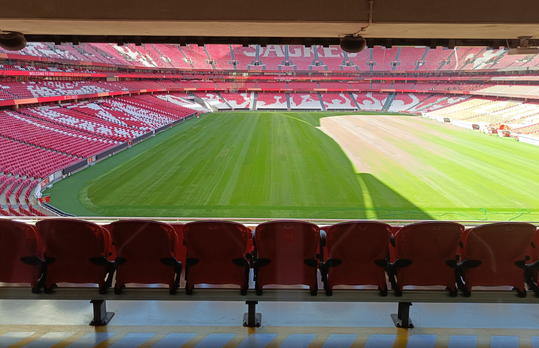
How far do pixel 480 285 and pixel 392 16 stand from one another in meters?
2.38

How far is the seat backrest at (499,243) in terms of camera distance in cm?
256

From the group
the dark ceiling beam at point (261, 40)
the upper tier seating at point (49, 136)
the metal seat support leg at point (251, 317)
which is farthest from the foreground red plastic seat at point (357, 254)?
the upper tier seating at point (49, 136)

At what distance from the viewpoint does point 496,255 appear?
267 cm

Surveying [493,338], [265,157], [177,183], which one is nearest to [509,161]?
[265,157]

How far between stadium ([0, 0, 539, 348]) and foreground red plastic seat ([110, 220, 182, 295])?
0.01 metres

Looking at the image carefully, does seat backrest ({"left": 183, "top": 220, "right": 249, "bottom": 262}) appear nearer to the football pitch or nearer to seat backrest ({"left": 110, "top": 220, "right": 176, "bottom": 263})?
seat backrest ({"left": 110, "top": 220, "right": 176, "bottom": 263})

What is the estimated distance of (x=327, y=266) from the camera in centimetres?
269

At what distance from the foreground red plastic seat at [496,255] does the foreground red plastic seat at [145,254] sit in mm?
2254

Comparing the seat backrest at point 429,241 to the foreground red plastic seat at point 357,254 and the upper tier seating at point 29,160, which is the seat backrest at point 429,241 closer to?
the foreground red plastic seat at point 357,254

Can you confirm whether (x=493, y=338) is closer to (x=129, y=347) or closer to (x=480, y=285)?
(x=480, y=285)

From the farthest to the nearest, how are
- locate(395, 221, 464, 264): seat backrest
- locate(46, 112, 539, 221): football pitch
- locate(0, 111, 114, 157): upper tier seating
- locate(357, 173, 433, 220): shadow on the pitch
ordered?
locate(0, 111, 114, 157): upper tier seating, locate(46, 112, 539, 221): football pitch, locate(357, 173, 433, 220): shadow on the pitch, locate(395, 221, 464, 264): seat backrest

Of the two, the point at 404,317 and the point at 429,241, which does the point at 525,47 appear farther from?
the point at 404,317

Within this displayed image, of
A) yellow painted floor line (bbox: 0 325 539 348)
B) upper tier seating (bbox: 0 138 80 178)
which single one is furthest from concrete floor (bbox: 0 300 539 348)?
upper tier seating (bbox: 0 138 80 178)

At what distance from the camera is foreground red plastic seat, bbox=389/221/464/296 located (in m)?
2.54
